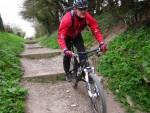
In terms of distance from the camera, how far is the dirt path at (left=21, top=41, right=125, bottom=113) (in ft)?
21.6

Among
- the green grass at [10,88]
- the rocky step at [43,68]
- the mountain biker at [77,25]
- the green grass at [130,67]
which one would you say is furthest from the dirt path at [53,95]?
the mountain biker at [77,25]

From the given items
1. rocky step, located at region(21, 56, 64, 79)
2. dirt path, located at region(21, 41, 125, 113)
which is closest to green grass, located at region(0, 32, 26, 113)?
dirt path, located at region(21, 41, 125, 113)

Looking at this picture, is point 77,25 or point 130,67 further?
point 130,67

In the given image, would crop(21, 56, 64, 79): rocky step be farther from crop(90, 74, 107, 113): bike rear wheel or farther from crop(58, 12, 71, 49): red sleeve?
crop(90, 74, 107, 113): bike rear wheel

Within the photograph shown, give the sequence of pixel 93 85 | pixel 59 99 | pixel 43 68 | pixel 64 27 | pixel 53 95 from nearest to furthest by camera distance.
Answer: pixel 93 85 < pixel 64 27 < pixel 59 99 < pixel 53 95 < pixel 43 68

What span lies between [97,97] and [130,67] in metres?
1.92

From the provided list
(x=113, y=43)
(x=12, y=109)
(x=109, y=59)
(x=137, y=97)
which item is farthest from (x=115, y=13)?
(x=12, y=109)

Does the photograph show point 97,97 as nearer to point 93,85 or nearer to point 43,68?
point 93,85

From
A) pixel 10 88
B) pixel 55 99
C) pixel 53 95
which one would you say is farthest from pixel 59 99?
pixel 10 88

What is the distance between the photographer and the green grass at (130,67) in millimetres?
6566

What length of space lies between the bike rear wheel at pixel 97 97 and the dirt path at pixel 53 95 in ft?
1.40

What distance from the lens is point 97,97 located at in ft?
19.3

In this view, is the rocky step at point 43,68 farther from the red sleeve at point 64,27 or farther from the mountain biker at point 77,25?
the red sleeve at point 64,27

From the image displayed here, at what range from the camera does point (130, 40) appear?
9.08m
